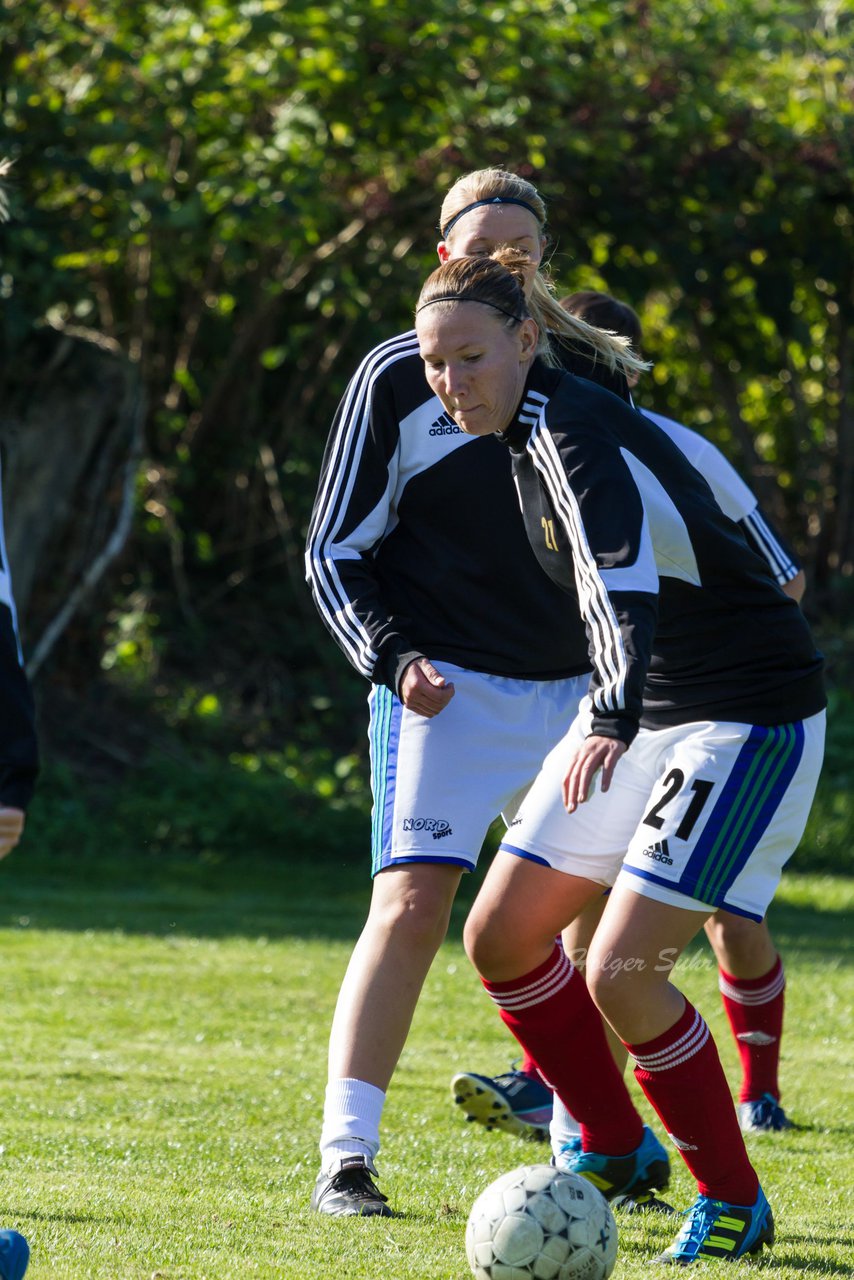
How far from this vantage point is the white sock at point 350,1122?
3740 millimetres

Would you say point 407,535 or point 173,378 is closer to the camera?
point 407,535

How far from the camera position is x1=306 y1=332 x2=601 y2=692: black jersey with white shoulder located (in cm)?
417

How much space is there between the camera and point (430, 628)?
4207 millimetres

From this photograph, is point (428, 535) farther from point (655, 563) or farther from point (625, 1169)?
point (625, 1169)

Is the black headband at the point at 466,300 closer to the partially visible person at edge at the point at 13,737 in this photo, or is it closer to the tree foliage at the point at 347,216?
the partially visible person at edge at the point at 13,737

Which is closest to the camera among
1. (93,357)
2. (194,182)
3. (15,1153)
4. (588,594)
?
(588,594)

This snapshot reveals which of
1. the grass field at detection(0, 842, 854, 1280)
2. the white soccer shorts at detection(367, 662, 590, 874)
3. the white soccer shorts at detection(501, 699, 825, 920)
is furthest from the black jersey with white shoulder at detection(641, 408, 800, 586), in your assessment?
the grass field at detection(0, 842, 854, 1280)

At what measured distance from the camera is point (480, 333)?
12.0 feet

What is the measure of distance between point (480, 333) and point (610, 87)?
9782 mm

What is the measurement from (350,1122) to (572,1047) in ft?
1.77

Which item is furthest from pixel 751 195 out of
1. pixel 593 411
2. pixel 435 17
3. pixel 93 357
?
pixel 593 411

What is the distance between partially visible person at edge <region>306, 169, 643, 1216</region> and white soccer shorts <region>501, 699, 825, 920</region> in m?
0.31

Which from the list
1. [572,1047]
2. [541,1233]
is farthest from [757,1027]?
[541,1233]

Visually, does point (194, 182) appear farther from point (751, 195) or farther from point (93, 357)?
point (751, 195)
